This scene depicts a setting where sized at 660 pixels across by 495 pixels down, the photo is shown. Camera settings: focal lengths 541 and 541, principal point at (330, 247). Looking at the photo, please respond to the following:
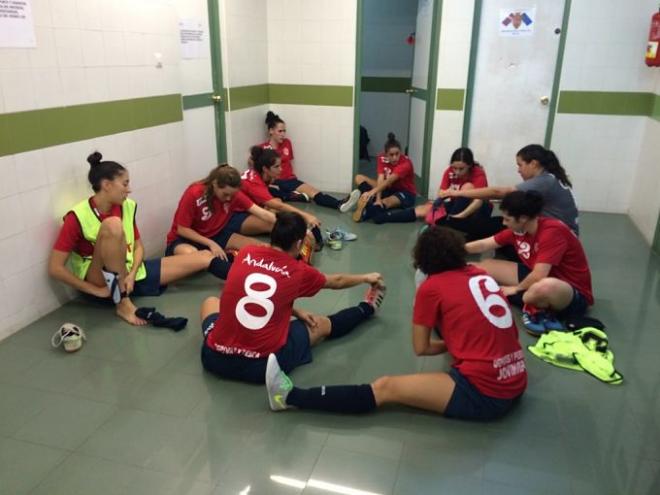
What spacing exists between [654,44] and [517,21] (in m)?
1.23

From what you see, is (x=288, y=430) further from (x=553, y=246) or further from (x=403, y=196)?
(x=403, y=196)

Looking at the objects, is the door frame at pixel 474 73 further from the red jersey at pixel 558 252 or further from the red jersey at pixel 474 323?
the red jersey at pixel 474 323

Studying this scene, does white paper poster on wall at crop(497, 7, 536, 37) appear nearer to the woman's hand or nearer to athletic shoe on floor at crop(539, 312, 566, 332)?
athletic shoe on floor at crop(539, 312, 566, 332)

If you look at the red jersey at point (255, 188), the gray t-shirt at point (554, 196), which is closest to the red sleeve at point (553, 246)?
the gray t-shirt at point (554, 196)

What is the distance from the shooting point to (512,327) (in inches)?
88.1

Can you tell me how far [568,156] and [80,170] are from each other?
455 cm

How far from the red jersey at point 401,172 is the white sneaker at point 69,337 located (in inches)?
129

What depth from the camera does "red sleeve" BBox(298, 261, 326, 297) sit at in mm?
2480

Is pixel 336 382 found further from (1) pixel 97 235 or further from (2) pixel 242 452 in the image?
(1) pixel 97 235

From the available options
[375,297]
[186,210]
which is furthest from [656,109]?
[186,210]

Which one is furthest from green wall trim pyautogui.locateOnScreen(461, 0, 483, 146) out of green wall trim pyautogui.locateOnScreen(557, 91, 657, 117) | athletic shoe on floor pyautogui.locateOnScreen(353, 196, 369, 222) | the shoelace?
the shoelace


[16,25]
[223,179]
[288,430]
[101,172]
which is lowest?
[288,430]

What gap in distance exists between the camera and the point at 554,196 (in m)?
3.56

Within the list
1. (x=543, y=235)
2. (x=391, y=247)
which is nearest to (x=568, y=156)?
(x=391, y=247)
